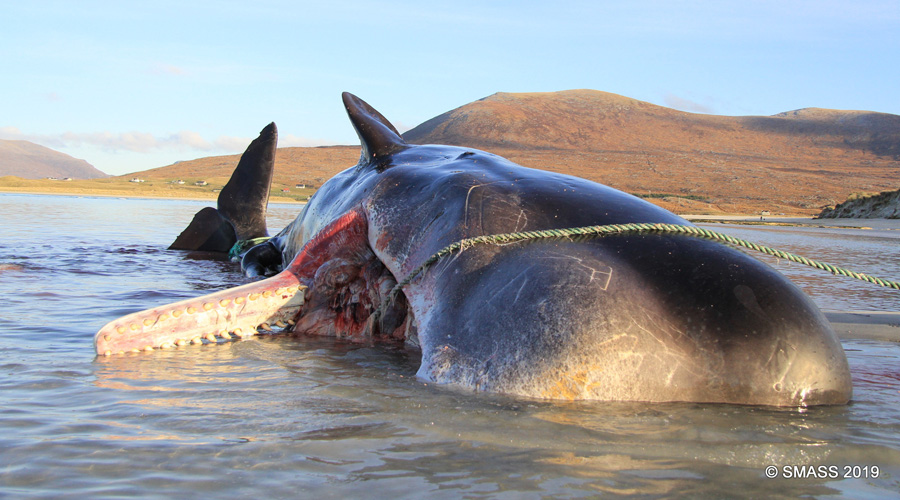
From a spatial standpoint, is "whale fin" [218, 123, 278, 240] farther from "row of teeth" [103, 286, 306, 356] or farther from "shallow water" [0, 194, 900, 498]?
"shallow water" [0, 194, 900, 498]

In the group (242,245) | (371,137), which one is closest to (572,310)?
(371,137)

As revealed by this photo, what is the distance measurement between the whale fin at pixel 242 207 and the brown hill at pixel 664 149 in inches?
2064

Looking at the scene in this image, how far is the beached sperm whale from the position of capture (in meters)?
2.96

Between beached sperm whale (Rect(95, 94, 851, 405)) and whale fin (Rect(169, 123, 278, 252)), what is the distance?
532cm

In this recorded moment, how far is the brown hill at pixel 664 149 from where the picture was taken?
70.9 metres

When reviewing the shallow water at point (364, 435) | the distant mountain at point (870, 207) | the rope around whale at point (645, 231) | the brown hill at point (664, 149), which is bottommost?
the shallow water at point (364, 435)

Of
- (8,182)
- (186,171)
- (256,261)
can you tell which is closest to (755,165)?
(186,171)

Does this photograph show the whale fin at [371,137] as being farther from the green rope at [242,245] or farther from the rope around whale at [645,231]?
the green rope at [242,245]

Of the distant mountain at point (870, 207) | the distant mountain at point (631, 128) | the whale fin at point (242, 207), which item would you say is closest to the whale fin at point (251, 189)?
the whale fin at point (242, 207)

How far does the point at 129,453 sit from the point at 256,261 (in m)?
5.39

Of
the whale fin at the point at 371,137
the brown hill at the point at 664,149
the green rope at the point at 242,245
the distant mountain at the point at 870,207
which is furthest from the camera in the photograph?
the brown hill at the point at 664,149

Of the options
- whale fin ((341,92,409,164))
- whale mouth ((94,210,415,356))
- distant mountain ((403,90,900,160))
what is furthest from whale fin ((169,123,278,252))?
distant mountain ((403,90,900,160))

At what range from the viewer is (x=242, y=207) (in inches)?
389

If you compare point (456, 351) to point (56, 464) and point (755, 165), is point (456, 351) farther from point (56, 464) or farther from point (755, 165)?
point (755, 165)
